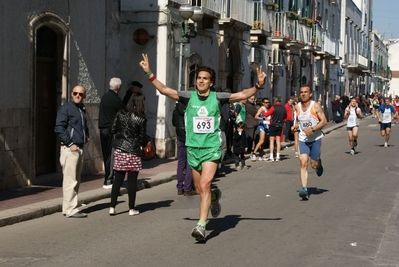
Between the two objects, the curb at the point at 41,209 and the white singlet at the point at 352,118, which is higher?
the white singlet at the point at 352,118

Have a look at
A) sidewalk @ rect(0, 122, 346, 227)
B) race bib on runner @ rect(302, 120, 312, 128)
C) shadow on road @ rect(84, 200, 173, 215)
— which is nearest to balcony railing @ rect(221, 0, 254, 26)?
sidewalk @ rect(0, 122, 346, 227)

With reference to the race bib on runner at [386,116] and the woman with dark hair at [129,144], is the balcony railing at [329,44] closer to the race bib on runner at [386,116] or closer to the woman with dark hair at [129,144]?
the race bib on runner at [386,116]

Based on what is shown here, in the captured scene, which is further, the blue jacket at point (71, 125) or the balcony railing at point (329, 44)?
the balcony railing at point (329, 44)

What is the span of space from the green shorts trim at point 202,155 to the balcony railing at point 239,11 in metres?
17.8

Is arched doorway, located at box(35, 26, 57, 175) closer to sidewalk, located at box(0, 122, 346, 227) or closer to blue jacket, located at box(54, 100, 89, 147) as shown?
sidewalk, located at box(0, 122, 346, 227)

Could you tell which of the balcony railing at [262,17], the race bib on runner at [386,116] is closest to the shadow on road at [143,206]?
the race bib on runner at [386,116]

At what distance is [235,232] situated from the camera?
9.70 metres

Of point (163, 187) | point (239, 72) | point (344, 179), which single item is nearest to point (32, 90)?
point (163, 187)

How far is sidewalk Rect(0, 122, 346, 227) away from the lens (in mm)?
10820

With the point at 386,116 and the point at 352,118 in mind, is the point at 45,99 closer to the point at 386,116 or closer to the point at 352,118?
the point at 352,118

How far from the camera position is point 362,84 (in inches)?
3034

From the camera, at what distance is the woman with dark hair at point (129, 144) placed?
1118 cm

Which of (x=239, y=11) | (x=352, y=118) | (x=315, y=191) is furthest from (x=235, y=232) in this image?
(x=239, y=11)

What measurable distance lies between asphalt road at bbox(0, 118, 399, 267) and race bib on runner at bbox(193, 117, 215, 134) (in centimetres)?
129
